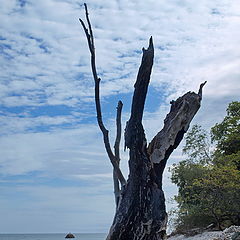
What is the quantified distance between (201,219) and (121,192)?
16.0 meters

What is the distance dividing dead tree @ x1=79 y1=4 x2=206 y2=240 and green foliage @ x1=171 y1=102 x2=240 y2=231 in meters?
11.9

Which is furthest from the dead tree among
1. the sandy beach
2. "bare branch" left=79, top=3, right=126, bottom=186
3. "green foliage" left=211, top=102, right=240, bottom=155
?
"green foliage" left=211, top=102, right=240, bottom=155

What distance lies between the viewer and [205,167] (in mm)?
21578

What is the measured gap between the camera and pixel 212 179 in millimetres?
19078

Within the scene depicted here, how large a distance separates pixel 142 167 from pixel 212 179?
12.9 metres

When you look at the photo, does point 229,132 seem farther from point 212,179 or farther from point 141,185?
point 141,185

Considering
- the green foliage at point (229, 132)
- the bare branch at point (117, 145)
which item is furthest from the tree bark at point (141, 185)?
the green foliage at point (229, 132)

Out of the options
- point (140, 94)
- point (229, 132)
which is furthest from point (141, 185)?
point (229, 132)

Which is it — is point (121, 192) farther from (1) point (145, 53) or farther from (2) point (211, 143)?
(2) point (211, 143)

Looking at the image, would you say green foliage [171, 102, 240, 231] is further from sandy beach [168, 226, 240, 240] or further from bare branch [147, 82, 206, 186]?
bare branch [147, 82, 206, 186]

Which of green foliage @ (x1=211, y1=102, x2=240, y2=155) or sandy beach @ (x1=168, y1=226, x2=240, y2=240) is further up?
green foliage @ (x1=211, y1=102, x2=240, y2=155)

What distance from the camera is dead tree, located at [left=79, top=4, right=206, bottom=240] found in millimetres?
6699

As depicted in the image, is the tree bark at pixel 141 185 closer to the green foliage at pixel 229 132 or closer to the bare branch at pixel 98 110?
the bare branch at pixel 98 110

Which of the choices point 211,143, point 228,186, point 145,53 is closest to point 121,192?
point 145,53
